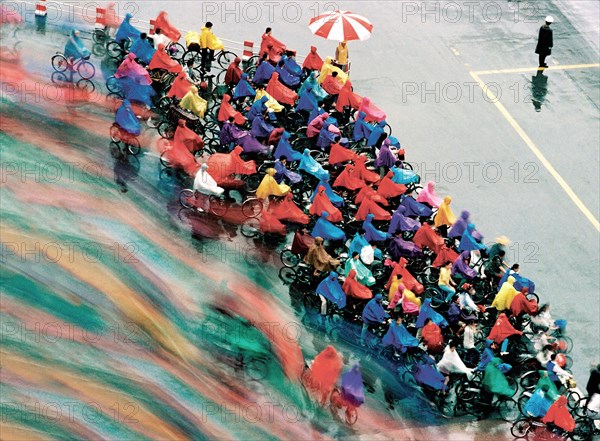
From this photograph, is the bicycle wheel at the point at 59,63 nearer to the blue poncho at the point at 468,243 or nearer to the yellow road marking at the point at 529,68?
the blue poncho at the point at 468,243

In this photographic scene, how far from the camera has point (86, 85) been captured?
127 feet

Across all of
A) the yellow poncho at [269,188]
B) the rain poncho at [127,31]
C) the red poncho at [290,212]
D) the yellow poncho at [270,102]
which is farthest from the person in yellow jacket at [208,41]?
the red poncho at [290,212]

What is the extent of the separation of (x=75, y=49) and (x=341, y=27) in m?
8.37

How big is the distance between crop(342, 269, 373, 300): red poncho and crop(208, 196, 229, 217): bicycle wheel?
5184 mm

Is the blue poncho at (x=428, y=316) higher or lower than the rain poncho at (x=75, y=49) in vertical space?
lower

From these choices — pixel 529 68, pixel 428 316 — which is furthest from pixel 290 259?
pixel 529 68

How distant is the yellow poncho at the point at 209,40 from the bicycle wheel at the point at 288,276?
9153 mm

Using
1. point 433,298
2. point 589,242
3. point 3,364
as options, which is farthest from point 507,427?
point 3,364

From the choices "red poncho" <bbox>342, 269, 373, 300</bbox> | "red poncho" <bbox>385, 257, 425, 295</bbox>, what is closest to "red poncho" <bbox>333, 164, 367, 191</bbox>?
"red poncho" <bbox>385, 257, 425, 295</bbox>

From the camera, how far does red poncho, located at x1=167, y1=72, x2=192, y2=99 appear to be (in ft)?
120

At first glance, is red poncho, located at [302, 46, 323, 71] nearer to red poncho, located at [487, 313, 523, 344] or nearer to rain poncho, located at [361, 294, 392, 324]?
rain poncho, located at [361, 294, 392, 324]

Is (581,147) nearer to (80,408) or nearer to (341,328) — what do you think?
(341,328)

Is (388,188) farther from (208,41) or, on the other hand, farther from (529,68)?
(529,68)

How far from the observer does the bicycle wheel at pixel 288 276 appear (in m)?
33.2
